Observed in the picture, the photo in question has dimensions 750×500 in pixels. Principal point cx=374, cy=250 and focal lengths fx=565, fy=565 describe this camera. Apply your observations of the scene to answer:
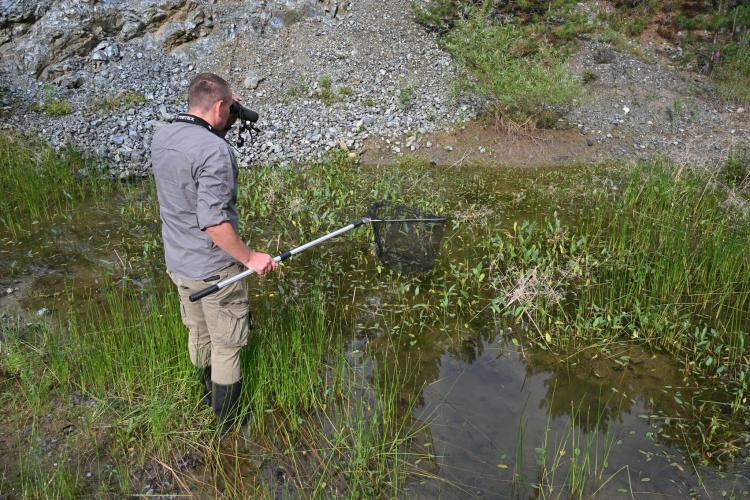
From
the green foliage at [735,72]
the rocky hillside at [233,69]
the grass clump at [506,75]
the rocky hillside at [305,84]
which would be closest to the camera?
the grass clump at [506,75]

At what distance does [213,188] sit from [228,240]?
1.07 ft

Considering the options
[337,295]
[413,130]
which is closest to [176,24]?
[413,130]

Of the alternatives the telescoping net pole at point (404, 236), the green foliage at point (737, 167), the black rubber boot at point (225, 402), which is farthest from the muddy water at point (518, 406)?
the green foliage at point (737, 167)

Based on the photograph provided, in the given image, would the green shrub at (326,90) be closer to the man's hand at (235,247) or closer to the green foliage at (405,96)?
the green foliage at (405,96)

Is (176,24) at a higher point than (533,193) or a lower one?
higher

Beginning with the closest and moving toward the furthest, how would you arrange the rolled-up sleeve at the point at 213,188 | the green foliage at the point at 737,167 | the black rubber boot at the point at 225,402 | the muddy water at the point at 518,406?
the rolled-up sleeve at the point at 213,188 → the muddy water at the point at 518,406 → the black rubber boot at the point at 225,402 → the green foliage at the point at 737,167

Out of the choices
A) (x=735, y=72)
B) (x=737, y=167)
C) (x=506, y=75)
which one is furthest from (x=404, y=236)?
(x=735, y=72)

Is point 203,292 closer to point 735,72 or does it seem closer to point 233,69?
point 233,69

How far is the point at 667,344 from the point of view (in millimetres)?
5312

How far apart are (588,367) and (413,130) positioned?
→ 7639mm

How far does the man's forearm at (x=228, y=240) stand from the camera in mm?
3393

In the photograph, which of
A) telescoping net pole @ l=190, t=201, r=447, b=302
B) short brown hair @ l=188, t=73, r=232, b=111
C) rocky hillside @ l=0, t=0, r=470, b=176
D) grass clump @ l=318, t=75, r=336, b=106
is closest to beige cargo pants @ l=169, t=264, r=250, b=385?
short brown hair @ l=188, t=73, r=232, b=111

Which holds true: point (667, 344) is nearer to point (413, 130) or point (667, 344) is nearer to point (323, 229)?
point (323, 229)

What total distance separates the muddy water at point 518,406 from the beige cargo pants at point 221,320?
1525 millimetres
